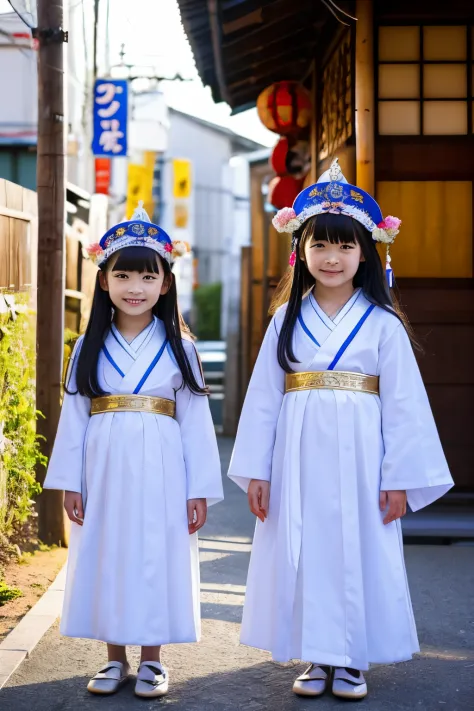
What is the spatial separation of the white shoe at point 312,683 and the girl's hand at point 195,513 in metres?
0.73

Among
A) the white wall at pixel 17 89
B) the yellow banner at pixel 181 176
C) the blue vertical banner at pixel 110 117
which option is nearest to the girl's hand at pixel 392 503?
the blue vertical banner at pixel 110 117

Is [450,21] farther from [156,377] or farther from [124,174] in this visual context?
[124,174]

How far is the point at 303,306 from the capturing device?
4.27m

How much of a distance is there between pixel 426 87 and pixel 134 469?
15.0 feet

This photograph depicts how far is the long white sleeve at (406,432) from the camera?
4020 mm

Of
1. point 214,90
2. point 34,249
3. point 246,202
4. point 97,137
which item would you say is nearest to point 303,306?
point 34,249

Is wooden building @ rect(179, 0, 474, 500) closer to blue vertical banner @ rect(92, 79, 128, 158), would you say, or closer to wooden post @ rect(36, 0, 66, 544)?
wooden post @ rect(36, 0, 66, 544)

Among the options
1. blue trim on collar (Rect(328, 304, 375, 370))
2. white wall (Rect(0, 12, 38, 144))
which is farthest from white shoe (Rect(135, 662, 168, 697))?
white wall (Rect(0, 12, 38, 144))

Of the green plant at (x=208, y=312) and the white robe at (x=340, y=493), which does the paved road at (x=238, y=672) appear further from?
the green plant at (x=208, y=312)

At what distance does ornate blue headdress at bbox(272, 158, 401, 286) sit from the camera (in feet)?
13.7

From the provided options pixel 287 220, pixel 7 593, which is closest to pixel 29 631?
pixel 7 593

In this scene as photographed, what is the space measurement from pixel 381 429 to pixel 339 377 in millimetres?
281

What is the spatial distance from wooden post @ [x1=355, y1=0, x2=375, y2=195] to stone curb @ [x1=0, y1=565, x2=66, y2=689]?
342cm

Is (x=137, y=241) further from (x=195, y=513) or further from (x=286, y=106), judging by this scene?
(x=286, y=106)
